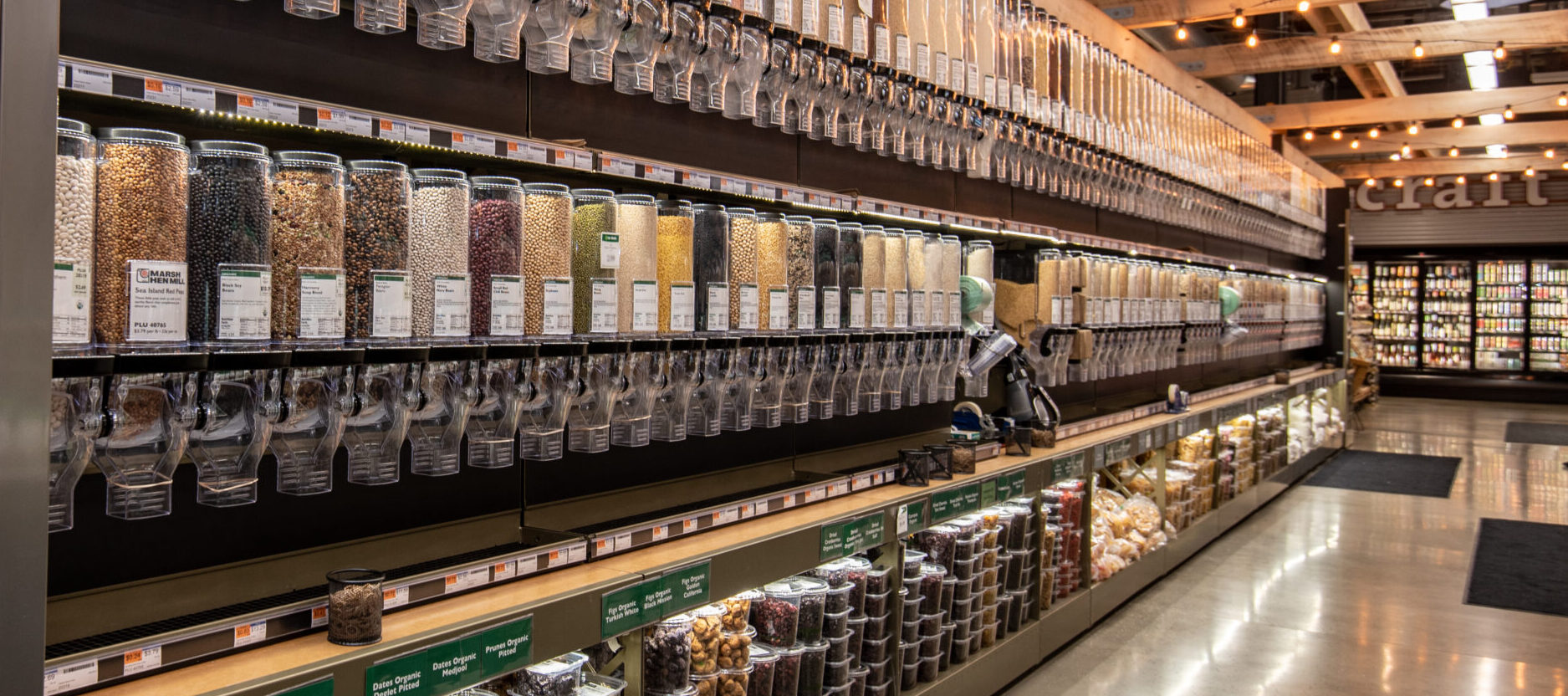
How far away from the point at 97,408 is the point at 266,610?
20.9 inches

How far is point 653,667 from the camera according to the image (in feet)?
8.31

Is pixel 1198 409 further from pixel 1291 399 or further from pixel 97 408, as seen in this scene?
pixel 97 408

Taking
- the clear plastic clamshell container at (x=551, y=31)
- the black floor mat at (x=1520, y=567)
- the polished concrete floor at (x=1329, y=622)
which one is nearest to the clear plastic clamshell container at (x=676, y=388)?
the clear plastic clamshell container at (x=551, y=31)

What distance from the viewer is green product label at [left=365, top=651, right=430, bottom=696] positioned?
5.94ft

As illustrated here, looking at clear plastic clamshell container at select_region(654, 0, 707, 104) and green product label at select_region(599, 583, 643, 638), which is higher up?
clear plastic clamshell container at select_region(654, 0, 707, 104)

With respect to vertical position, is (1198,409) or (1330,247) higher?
(1330,247)

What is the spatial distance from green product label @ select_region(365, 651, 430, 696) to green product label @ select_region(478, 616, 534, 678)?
129mm

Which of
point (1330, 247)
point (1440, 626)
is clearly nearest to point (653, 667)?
point (1440, 626)

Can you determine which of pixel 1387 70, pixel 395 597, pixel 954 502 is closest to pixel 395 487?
pixel 395 597

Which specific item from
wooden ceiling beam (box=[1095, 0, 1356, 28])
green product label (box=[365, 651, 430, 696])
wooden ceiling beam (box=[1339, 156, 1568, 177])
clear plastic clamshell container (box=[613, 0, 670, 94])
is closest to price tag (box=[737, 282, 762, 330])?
clear plastic clamshell container (box=[613, 0, 670, 94])

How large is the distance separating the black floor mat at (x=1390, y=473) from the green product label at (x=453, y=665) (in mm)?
8923

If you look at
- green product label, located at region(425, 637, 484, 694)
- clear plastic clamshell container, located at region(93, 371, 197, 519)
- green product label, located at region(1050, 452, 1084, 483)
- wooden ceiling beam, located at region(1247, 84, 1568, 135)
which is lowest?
green product label, located at region(425, 637, 484, 694)

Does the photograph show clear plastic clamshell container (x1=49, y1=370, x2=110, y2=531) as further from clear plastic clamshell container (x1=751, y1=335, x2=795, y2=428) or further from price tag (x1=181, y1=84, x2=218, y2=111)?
clear plastic clamshell container (x1=751, y1=335, x2=795, y2=428)

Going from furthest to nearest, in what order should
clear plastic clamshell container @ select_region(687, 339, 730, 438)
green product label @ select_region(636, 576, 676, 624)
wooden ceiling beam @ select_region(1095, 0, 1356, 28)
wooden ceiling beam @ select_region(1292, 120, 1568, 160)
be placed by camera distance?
wooden ceiling beam @ select_region(1292, 120, 1568, 160)
wooden ceiling beam @ select_region(1095, 0, 1356, 28)
clear plastic clamshell container @ select_region(687, 339, 730, 438)
green product label @ select_region(636, 576, 676, 624)
